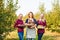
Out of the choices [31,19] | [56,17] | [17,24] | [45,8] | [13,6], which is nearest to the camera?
[31,19]

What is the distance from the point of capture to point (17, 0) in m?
13.2

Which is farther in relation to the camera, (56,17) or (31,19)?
(56,17)

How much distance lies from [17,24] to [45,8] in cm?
1702

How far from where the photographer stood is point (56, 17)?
26.1 metres

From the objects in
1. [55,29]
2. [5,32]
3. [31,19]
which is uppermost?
[31,19]

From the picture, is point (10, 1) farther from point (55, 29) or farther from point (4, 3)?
point (55, 29)

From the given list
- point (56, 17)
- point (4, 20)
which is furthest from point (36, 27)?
point (56, 17)

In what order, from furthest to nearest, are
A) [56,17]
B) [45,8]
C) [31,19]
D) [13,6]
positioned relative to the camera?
1. [45,8]
2. [56,17]
3. [13,6]
4. [31,19]

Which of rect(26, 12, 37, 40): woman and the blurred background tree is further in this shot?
the blurred background tree

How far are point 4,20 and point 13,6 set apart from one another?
2.93 feet

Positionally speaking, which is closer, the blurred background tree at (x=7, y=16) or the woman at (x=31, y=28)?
the woman at (x=31, y=28)

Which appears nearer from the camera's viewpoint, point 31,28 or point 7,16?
point 31,28

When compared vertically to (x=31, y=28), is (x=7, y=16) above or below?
above

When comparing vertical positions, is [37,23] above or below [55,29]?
above
